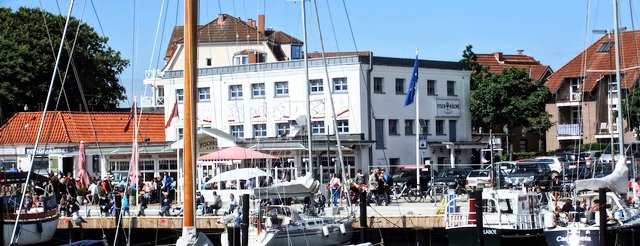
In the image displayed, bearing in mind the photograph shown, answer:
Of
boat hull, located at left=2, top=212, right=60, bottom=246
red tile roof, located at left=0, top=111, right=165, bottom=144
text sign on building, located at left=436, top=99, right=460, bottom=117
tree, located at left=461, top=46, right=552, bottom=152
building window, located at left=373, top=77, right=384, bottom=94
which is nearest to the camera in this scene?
boat hull, located at left=2, top=212, right=60, bottom=246

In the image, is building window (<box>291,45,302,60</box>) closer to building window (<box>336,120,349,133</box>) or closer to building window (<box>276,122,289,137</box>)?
Answer: building window (<box>276,122,289,137</box>)

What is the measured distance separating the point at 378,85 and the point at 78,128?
19.5 m

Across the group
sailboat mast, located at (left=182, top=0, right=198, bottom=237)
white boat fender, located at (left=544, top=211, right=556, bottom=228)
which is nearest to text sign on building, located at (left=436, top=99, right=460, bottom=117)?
white boat fender, located at (left=544, top=211, right=556, bottom=228)

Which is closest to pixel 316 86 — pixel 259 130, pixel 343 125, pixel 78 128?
pixel 343 125

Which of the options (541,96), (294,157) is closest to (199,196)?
(294,157)

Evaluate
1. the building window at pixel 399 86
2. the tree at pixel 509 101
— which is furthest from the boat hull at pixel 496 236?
the tree at pixel 509 101

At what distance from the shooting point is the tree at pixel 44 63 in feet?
268

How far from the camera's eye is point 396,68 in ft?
241

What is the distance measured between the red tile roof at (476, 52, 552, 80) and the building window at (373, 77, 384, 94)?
2914 centimetres

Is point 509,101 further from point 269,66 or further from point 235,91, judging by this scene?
point 235,91

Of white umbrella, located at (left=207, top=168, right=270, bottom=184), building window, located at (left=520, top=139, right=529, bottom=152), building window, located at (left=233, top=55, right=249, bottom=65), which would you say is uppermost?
building window, located at (left=233, top=55, right=249, bottom=65)

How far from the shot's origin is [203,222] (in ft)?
151

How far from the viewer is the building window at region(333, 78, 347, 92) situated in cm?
7131

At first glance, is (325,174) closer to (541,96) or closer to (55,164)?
(55,164)
